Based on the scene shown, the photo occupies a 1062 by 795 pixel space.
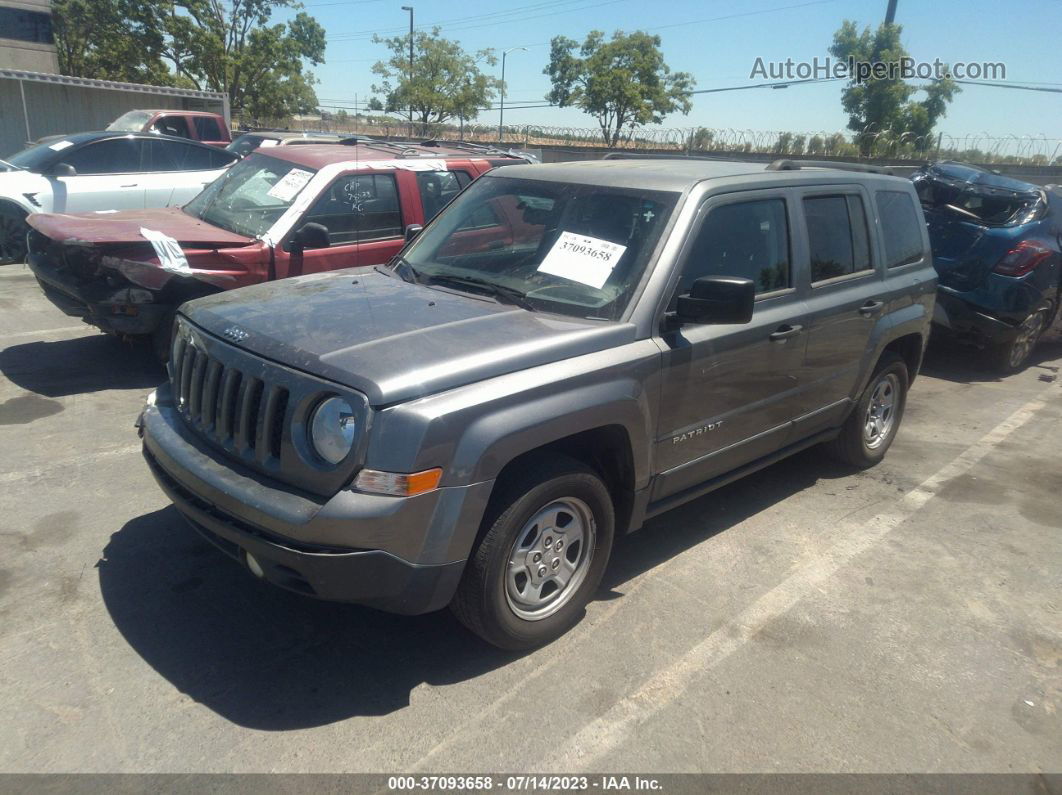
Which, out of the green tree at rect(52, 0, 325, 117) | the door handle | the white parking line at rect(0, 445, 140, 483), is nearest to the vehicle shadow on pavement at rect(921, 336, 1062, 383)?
the door handle

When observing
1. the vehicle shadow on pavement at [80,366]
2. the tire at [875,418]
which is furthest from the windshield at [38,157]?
the tire at [875,418]

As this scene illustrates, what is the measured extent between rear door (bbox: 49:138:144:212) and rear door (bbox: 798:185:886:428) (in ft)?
29.1

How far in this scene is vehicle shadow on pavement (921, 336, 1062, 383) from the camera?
27.5 feet

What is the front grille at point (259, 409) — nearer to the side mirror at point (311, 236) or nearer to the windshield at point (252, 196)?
the side mirror at point (311, 236)

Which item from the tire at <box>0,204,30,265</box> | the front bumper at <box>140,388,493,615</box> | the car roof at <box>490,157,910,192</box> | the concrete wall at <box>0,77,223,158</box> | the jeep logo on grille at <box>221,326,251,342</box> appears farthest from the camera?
the concrete wall at <box>0,77,223,158</box>

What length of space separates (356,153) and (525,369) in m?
4.58

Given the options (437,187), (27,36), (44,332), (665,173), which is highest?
(27,36)

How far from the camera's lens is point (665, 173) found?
161 inches

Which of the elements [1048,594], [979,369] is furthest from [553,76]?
[1048,594]

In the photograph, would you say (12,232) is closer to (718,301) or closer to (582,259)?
(582,259)

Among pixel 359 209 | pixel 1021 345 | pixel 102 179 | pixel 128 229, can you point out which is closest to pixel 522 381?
pixel 359 209

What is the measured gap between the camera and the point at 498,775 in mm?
2777

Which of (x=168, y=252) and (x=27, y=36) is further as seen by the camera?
(x=27, y=36)

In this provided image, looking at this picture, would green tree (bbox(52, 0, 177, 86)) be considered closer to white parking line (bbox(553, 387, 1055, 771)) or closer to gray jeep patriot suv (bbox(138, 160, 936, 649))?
gray jeep patriot suv (bbox(138, 160, 936, 649))
